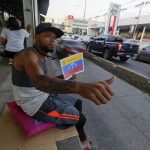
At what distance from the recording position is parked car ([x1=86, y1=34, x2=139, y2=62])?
440 inches

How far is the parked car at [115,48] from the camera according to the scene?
11.2 meters

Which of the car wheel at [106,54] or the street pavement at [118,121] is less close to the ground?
the street pavement at [118,121]

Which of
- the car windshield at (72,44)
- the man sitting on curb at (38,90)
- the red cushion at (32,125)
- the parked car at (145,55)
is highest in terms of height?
the man sitting on curb at (38,90)

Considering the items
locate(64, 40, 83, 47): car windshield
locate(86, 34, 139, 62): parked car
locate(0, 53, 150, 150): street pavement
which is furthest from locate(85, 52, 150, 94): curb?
locate(86, 34, 139, 62): parked car

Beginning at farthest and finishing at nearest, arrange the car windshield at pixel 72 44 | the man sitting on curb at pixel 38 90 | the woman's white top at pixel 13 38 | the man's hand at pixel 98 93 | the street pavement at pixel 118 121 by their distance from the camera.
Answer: the car windshield at pixel 72 44 → the woman's white top at pixel 13 38 → the street pavement at pixel 118 121 → the man sitting on curb at pixel 38 90 → the man's hand at pixel 98 93

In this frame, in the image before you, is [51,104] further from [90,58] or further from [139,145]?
[139,145]

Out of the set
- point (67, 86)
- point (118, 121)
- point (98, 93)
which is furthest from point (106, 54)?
point (98, 93)

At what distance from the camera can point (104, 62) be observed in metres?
1.97

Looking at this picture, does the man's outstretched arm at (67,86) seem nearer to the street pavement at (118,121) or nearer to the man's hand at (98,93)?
the man's hand at (98,93)

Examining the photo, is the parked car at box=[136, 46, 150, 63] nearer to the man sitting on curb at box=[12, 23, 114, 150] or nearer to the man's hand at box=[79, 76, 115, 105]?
the man sitting on curb at box=[12, 23, 114, 150]

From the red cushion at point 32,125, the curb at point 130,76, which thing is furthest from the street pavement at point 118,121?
the red cushion at point 32,125

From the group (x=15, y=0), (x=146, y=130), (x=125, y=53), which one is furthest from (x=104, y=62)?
(x=15, y=0)

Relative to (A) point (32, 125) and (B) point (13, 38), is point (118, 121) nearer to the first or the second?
(A) point (32, 125)

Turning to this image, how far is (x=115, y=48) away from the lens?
11414 millimetres
